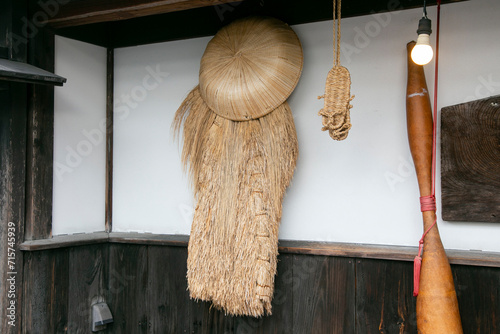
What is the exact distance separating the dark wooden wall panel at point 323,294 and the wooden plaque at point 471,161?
553mm

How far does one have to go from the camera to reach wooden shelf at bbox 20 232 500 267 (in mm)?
2051

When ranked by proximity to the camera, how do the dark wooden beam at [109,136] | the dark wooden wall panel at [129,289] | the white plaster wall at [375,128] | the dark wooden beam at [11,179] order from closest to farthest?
the white plaster wall at [375,128], the dark wooden beam at [11,179], the dark wooden wall panel at [129,289], the dark wooden beam at [109,136]

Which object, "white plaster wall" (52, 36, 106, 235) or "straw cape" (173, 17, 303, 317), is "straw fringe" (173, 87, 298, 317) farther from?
"white plaster wall" (52, 36, 106, 235)

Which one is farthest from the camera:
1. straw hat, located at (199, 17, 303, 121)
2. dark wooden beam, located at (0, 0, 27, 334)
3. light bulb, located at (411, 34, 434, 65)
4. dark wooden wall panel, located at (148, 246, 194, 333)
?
dark wooden wall panel, located at (148, 246, 194, 333)

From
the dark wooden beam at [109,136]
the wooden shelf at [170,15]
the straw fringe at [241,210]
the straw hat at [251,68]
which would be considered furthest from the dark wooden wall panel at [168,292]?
the wooden shelf at [170,15]

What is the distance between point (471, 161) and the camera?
2.12 meters

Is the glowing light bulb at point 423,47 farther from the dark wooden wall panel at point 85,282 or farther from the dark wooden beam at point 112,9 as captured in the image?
the dark wooden wall panel at point 85,282

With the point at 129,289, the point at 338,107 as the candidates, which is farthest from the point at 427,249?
the point at 129,289

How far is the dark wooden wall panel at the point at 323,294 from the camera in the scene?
2299 millimetres

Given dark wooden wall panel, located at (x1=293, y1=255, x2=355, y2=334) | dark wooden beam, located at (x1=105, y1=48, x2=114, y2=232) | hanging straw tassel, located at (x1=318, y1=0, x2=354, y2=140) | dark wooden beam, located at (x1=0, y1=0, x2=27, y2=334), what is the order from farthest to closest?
dark wooden beam, located at (x1=105, y1=48, x2=114, y2=232) → dark wooden beam, located at (x1=0, y1=0, x2=27, y2=334) → dark wooden wall panel, located at (x1=293, y1=255, x2=355, y2=334) → hanging straw tassel, located at (x1=318, y1=0, x2=354, y2=140)

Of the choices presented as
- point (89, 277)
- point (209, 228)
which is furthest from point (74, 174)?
point (209, 228)

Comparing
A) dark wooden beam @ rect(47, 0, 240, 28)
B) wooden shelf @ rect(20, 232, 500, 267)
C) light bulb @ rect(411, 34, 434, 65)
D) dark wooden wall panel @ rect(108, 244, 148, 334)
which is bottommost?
dark wooden wall panel @ rect(108, 244, 148, 334)

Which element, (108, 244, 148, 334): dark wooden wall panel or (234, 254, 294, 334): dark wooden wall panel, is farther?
(108, 244, 148, 334): dark wooden wall panel

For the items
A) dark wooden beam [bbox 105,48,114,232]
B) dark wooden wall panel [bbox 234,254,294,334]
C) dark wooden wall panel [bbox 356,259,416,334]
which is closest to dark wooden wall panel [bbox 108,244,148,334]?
dark wooden beam [bbox 105,48,114,232]
